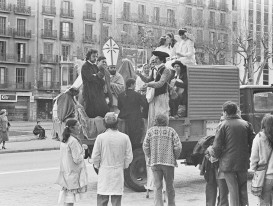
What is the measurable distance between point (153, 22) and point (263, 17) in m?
18.9

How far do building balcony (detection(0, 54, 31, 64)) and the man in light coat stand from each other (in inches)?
2205

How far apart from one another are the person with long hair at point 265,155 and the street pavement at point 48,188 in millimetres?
2408

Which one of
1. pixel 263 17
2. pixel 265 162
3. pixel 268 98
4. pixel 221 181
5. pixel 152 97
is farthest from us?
pixel 263 17

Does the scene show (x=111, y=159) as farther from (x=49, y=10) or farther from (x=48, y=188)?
(x=49, y=10)

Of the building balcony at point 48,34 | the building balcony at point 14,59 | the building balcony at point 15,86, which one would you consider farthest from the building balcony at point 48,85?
the building balcony at point 48,34

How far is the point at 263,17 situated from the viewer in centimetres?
7669

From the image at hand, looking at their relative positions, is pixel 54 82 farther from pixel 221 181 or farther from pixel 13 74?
pixel 221 181

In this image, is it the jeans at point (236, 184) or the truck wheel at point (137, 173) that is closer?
the jeans at point (236, 184)

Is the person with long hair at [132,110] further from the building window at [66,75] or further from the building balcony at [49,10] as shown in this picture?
the building balcony at [49,10]

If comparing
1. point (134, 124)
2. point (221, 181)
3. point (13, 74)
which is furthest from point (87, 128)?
point (13, 74)

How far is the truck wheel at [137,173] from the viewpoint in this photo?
36.2 ft

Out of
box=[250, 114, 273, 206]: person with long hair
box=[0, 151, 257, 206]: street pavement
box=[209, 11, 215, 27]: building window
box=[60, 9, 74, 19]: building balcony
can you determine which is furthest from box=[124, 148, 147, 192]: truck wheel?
box=[209, 11, 215, 27]: building window

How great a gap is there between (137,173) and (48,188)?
1.96m

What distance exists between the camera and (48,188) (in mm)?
11477
